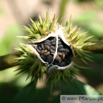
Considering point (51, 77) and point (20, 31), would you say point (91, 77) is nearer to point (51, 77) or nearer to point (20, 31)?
point (20, 31)

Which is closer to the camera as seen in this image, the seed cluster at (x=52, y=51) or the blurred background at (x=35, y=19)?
the seed cluster at (x=52, y=51)

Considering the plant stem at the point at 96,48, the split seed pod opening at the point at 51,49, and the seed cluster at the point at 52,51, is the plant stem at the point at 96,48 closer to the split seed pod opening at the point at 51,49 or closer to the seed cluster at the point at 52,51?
the split seed pod opening at the point at 51,49

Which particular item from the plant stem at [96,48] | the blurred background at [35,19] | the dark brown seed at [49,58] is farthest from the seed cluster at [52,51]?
the blurred background at [35,19]

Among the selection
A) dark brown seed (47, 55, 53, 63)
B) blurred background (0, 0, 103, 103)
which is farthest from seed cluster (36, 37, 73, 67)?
blurred background (0, 0, 103, 103)

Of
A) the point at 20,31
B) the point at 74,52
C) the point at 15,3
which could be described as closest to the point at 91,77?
the point at 20,31

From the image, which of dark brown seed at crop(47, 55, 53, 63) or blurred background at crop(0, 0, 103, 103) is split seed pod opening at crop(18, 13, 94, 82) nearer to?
dark brown seed at crop(47, 55, 53, 63)

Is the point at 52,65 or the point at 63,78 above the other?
the point at 52,65
